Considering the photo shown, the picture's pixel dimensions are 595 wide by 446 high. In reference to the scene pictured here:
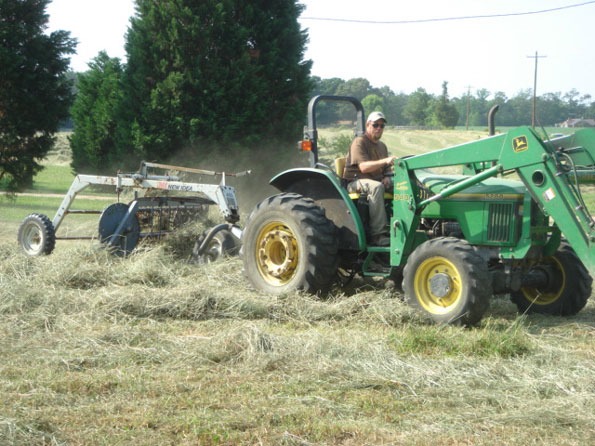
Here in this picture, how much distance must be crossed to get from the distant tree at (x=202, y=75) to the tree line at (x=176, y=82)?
0.02m

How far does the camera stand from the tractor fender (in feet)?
22.6

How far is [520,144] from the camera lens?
5902 mm

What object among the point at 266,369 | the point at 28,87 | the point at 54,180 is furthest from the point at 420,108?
the point at 266,369

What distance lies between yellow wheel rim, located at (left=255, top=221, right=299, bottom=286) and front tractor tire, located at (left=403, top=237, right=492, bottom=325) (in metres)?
1.33

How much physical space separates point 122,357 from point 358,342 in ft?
5.62

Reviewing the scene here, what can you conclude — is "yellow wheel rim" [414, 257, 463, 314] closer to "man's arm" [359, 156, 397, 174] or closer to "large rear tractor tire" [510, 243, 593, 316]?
"large rear tractor tire" [510, 243, 593, 316]

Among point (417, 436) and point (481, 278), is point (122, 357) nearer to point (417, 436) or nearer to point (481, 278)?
point (417, 436)

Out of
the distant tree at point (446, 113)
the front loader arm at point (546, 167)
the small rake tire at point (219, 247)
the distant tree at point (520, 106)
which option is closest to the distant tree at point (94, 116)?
the small rake tire at point (219, 247)

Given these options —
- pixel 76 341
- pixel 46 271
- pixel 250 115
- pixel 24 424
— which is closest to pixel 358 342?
pixel 76 341

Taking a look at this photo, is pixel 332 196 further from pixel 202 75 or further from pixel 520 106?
pixel 520 106

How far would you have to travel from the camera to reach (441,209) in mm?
6594

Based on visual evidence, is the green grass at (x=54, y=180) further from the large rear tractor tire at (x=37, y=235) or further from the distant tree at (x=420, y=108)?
the distant tree at (x=420, y=108)

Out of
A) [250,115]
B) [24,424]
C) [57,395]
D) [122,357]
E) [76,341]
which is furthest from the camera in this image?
[250,115]

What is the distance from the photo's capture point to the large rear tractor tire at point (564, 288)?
6656mm
